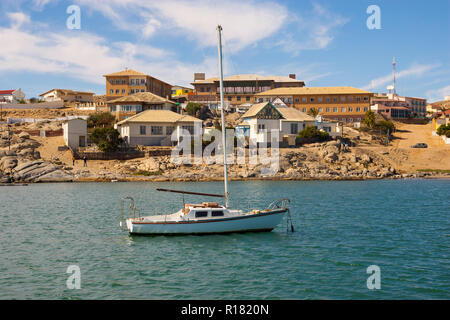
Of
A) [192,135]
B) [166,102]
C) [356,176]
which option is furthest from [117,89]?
[356,176]

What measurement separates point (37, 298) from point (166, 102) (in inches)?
3420

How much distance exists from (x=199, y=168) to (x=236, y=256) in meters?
52.8

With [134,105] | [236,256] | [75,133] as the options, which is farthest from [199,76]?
[236,256]

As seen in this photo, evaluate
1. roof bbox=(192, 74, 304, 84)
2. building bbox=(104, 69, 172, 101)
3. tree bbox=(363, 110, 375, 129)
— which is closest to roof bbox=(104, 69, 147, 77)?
building bbox=(104, 69, 172, 101)

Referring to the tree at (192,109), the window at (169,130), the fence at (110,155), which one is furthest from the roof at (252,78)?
the fence at (110,155)

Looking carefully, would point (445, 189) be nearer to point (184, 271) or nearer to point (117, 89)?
point (184, 271)

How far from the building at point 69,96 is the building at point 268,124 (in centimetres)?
6969

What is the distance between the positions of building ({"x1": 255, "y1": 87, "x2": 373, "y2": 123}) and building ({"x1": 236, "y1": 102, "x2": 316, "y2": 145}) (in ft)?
85.6

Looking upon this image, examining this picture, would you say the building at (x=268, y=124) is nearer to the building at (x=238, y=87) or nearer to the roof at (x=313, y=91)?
the roof at (x=313, y=91)

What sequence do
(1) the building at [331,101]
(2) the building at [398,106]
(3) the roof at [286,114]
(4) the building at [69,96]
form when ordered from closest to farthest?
1. (3) the roof at [286,114]
2. (1) the building at [331,101]
3. (2) the building at [398,106]
4. (4) the building at [69,96]

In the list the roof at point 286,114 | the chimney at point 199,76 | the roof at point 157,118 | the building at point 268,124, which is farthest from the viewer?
the chimney at point 199,76

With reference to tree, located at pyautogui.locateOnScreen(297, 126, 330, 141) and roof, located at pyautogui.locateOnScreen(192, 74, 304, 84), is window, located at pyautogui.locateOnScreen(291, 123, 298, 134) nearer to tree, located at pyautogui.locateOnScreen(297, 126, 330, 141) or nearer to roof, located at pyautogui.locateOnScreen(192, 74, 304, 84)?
tree, located at pyautogui.locateOnScreen(297, 126, 330, 141)

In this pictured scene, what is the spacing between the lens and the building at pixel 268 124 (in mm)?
87938

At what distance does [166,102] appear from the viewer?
102m
